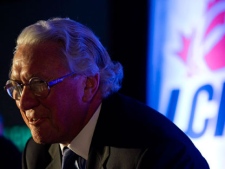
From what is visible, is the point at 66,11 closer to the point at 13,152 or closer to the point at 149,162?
the point at 13,152

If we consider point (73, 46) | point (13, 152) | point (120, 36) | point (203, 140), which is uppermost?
point (73, 46)

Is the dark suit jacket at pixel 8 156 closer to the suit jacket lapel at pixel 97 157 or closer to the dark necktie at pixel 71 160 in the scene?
the dark necktie at pixel 71 160

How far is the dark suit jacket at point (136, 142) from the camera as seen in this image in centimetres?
164

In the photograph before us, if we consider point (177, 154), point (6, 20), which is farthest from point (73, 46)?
point (6, 20)

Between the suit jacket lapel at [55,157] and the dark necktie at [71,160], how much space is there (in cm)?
6

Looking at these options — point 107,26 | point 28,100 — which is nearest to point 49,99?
point 28,100

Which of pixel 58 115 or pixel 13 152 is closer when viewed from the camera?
pixel 58 115

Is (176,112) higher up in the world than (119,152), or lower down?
lower down

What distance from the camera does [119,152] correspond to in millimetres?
1690

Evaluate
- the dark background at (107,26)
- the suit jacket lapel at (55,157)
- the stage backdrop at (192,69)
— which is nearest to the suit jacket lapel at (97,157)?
the suit jacket lapel at (55,157)

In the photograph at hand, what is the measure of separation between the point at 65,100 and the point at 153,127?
289 millimetres

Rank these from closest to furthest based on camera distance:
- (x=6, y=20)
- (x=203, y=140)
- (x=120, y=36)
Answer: (x=203, y=140)
(x=120, y=36)
(x=6, y=20)

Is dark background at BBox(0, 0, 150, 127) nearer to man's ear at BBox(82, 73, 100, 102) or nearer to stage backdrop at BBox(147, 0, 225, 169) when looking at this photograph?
stage backdrop at BBox(147, 0, 225, 169)

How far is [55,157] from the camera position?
1929 millimetres
